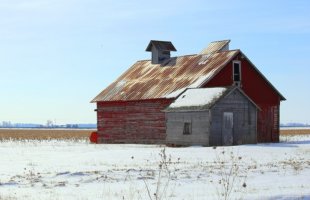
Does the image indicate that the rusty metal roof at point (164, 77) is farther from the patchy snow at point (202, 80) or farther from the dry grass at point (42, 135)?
the dry grass at point (42, 135)

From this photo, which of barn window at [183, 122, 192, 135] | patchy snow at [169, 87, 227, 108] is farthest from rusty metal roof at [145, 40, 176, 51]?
barn window at [183, 122, 192, 135]

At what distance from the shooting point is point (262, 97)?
40.3 meters

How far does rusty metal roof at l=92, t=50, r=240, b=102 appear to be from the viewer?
3744cm

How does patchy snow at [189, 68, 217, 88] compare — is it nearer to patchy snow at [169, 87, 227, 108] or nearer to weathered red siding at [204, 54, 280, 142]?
patchy snow at [169, 87, 227, 108]

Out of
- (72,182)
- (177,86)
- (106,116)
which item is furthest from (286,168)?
(106,116)

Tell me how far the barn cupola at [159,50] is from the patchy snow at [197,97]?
8.52m

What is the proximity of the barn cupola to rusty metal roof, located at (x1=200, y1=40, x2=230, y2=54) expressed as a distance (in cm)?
334

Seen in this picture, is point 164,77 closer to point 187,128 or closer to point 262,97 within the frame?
point 187,128

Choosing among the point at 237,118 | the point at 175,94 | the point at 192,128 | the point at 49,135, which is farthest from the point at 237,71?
the point at 49,135

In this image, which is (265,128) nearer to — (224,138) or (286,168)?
(224,138)

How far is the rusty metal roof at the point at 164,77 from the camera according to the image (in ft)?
123

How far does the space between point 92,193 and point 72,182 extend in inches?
82.6

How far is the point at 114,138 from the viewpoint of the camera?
4138 centimetres

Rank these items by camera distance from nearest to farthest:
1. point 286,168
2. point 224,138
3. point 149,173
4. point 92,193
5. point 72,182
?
point 92,193
point 72,182
point 149,173
point 286,168
point 224,138
